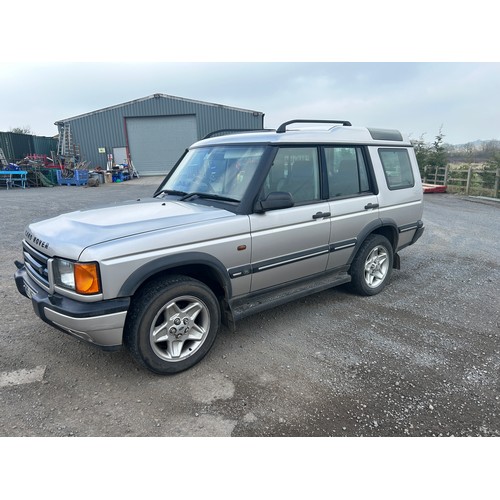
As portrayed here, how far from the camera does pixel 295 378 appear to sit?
310cm

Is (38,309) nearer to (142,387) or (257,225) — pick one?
(142,387)

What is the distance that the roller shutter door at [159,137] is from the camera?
26859 millimetres

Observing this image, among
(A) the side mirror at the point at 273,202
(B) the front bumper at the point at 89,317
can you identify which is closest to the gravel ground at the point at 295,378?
(B) the front bumper at the point at 89,317

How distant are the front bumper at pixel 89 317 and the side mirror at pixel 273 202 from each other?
1.40 metres

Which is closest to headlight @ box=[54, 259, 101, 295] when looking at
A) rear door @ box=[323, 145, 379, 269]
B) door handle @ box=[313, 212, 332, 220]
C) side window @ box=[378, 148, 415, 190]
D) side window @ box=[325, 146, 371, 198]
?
door handle @ box=[313, 212, 332, 220]

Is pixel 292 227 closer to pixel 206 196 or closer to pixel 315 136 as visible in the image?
pixel 206 196

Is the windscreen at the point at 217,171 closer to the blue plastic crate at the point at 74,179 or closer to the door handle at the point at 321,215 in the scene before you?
the door handle at the point at 321,215

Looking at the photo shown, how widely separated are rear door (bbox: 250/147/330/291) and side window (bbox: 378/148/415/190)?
4.22 ft

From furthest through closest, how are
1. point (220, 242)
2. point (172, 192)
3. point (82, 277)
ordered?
point (172, 192) → point (220, 242) → point (82, 277)

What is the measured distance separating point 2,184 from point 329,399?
22.3 metres

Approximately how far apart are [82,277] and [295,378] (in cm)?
185

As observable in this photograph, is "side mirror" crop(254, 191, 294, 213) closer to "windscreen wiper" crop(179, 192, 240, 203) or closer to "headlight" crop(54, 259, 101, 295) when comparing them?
"windscreen wiper" crop(179, 192, 240, 203)

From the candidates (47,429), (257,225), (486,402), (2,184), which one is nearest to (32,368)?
(47,429)

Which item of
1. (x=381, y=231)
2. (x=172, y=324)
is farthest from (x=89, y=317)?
(x=381, y=231)
